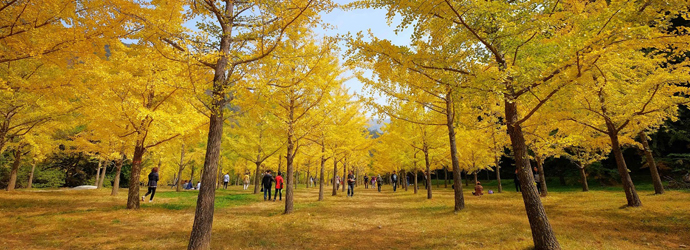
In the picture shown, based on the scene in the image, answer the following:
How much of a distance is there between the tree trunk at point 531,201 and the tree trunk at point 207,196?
206 inches

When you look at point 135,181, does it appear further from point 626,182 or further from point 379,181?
point 379,181

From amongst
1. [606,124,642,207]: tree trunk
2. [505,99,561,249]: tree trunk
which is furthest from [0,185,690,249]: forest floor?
[505,99,561,249]: tree trunk

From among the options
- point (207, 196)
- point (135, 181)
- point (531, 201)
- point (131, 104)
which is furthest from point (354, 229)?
point (135, 181)

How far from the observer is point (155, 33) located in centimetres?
498

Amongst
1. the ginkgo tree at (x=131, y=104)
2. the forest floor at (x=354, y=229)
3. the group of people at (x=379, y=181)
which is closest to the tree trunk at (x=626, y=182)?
the forest floor at (x=354, y=229)

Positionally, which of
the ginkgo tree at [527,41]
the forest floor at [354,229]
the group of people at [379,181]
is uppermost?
the ginkgo tree at [527,41]

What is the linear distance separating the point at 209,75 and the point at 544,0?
7.18 metres

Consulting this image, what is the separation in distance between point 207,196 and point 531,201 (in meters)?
5.92

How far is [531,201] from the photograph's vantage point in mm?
4832

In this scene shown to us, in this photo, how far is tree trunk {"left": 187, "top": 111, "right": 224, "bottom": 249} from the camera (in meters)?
4.83

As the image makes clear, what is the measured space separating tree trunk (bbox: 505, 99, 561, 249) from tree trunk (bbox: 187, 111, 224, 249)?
17.2 ft

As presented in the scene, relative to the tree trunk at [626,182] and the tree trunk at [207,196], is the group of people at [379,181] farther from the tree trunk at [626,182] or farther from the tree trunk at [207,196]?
the tree trunk at [207,196]

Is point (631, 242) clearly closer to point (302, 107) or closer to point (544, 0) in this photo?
point (544, 0)

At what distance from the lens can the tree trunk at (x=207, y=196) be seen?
15.9 feet
